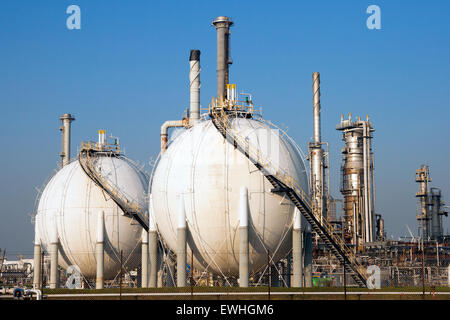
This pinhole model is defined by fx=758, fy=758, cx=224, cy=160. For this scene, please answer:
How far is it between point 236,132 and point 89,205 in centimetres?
1779

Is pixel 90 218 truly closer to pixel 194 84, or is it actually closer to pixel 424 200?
pixel 194 84

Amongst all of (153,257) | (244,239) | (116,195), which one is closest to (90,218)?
(116,195)

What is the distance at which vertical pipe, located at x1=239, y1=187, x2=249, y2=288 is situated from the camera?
48.8 m

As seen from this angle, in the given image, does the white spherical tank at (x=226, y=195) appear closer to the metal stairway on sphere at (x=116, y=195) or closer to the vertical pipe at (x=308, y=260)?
the vertical pipe at (x=308, y=260)

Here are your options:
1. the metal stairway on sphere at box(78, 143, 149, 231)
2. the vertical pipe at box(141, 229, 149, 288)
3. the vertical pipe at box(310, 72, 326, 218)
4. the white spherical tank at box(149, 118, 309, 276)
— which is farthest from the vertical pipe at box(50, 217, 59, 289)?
the vertical pipe at box(310, 72, 326, 218)

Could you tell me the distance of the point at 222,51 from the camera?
59.8 metres

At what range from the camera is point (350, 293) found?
47.2m

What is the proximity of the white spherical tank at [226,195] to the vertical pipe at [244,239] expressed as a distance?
63 cm

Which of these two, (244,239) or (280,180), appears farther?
(280,180)

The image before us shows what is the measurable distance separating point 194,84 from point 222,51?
6893 millimetres

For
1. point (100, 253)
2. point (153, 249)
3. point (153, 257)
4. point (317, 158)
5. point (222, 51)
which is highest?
point (222, 51)

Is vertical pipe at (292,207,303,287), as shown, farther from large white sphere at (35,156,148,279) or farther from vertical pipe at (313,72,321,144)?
vertical pipe at (313,72,321,144)

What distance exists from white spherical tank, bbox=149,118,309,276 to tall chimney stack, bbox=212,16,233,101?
22.0ft
